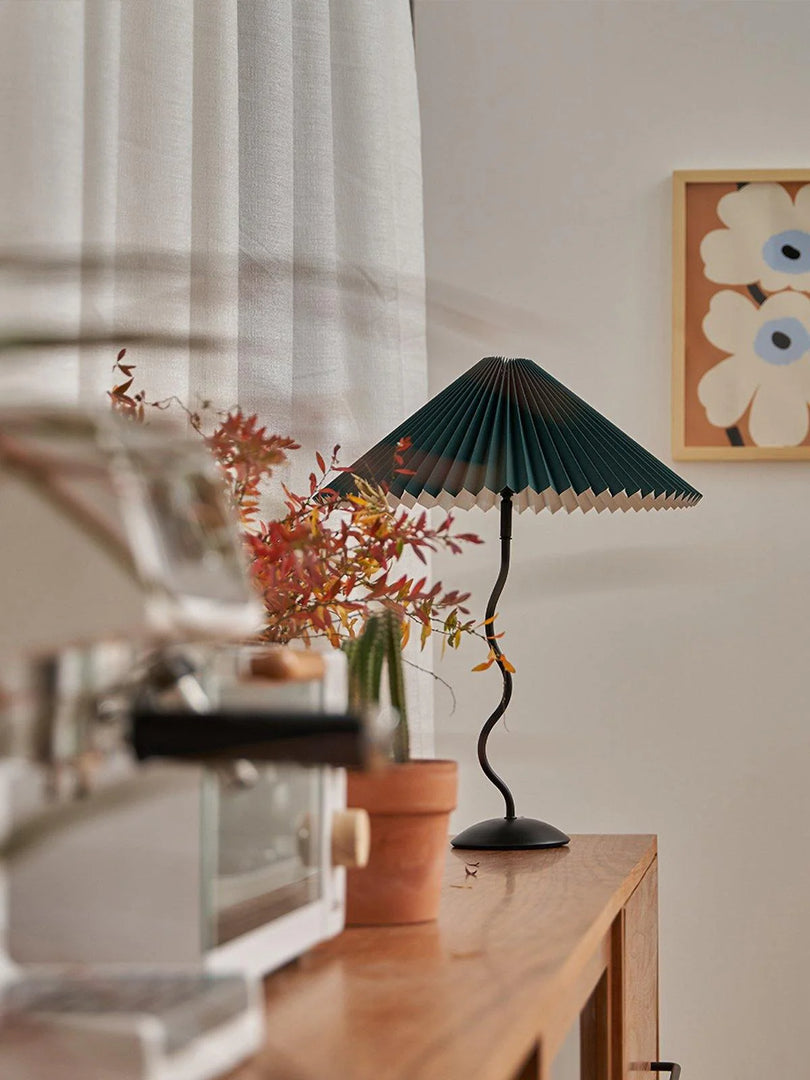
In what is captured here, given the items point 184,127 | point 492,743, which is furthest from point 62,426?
point 492,743

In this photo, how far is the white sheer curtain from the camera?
0.98 meters

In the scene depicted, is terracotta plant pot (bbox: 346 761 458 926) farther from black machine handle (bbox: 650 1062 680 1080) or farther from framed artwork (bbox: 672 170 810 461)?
framed artwork (bbox: 672 170 810 461)

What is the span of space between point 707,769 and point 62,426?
191cm

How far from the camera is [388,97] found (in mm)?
1902

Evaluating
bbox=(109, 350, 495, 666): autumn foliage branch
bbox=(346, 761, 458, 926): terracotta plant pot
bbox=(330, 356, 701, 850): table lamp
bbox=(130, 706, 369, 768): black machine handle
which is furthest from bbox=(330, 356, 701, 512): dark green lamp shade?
bbox=(130, 706, 369, 768): black machine handle

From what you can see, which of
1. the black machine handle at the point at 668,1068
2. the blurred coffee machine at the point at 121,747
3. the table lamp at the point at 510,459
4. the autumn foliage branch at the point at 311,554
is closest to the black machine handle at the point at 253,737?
the blurred coffee machine at the point at 121,747

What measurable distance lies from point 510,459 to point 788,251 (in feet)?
3.47

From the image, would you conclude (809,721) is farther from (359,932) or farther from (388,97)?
(359,932)

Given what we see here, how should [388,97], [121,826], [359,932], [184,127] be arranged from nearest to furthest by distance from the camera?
1. [121,826]
2. [359,932]
3. [184,127]
4. [388,97]

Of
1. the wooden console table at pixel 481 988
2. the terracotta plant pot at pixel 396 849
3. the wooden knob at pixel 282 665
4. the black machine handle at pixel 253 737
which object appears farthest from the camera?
the terracotta plant pot at pixel 396 849

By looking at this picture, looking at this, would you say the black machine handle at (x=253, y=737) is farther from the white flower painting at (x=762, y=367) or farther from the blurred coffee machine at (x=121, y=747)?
the white flower painting at (x=762, y=367)

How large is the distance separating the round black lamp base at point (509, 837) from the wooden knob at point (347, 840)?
2.30 ft

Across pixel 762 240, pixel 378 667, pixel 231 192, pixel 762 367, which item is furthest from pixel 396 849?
pixel 762 240

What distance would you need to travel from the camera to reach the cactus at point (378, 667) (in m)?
0.93
